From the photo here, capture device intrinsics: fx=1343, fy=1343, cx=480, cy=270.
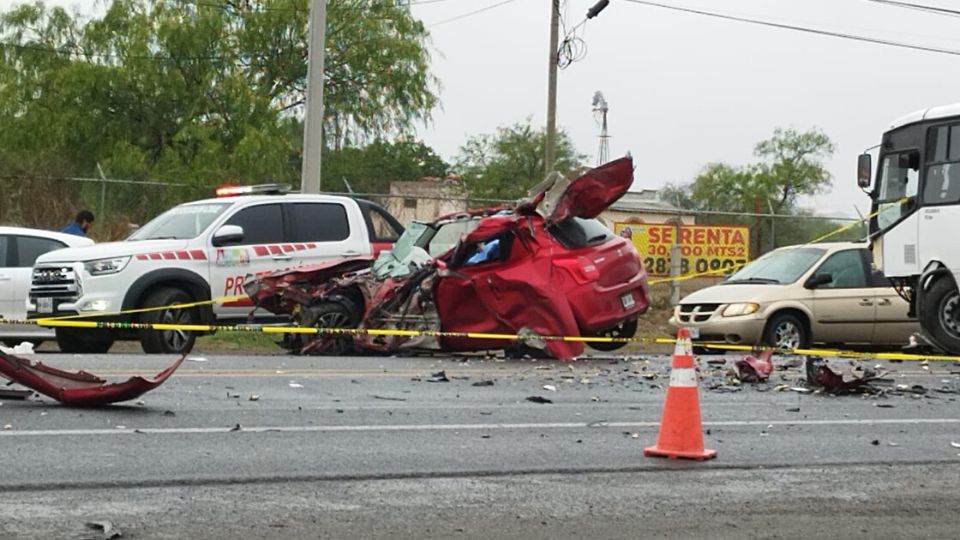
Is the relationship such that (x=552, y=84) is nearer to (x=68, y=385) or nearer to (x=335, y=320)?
(x=335, y=320)

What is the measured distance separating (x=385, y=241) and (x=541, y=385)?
545cm

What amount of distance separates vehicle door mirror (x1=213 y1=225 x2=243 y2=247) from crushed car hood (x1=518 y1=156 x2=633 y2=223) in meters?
3.38

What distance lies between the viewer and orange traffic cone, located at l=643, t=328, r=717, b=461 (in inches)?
305

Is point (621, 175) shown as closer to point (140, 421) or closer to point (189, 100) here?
point (140, 421)

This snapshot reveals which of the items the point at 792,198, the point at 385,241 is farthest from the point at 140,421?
the point at 792,198

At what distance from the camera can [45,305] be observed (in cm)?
1454

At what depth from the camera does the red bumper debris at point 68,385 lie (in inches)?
340

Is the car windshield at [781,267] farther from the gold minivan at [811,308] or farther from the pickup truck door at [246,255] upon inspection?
the pickup truck door at [246,255]

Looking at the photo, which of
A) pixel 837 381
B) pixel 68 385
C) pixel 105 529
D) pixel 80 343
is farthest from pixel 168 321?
pixel 105 529

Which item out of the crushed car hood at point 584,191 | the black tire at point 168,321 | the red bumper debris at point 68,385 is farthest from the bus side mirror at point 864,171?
the red bumper debris at point 68,385

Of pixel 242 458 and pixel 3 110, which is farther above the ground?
pixel 3 110

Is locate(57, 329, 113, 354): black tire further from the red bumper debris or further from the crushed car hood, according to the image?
the red bumper debris

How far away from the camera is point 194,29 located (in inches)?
1415

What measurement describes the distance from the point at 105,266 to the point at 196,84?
23.1 m
